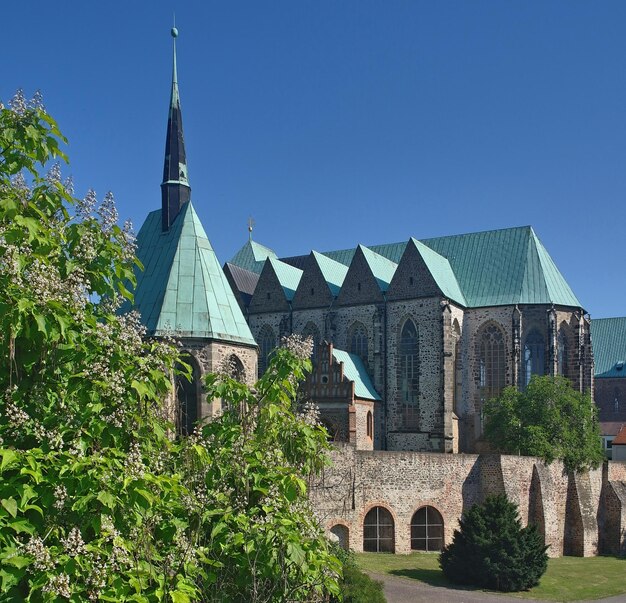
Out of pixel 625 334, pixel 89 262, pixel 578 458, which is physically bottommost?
pixel 578 458

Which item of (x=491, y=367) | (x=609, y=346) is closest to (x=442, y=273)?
(x=491, y=367)

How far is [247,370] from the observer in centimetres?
2628

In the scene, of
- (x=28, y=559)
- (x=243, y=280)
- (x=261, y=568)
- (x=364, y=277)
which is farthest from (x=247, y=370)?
(x=243, y=280)

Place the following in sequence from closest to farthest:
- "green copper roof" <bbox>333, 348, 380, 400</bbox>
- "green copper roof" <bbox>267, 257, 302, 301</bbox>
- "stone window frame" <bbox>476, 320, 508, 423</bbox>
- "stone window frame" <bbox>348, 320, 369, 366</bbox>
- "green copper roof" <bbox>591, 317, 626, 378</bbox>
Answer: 1. "green copper roof" <bbox>333, 348, 380, 400</bbox>
2. "stone window frame" <bbox>476, 320, 508, 423</bbox>
3. "stone window frame" <bbox>348, 320, 369, 366</bbox>
4. "green copper roof" <bbox>267, 257, 302, 301</bbox>
5. "green copper roof" <bbox>591, 317, 626, 378</bbox>

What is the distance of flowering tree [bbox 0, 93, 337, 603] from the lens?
672 cm

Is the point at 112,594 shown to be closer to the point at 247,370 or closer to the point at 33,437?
the point at 33,437

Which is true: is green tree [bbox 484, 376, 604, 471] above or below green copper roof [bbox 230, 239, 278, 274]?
below

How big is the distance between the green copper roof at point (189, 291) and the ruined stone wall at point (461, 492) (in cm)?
719

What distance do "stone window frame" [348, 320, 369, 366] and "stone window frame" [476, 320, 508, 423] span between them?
6.82 m

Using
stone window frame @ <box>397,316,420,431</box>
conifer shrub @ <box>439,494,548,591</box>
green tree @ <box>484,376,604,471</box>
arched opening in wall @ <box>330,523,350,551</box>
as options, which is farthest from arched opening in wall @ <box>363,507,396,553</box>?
stone window frame @ <box>397,316,420,431</box>

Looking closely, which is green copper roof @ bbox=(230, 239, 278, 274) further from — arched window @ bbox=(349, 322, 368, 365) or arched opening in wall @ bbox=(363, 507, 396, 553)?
arched opening in wall @ bbox=(363, 507, 396, 553)

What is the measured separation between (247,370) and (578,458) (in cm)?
2022

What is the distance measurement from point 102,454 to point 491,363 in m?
42.7

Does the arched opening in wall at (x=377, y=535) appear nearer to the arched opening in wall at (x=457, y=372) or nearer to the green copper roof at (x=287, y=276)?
the arched opening in wall at (x=457, y=372)
